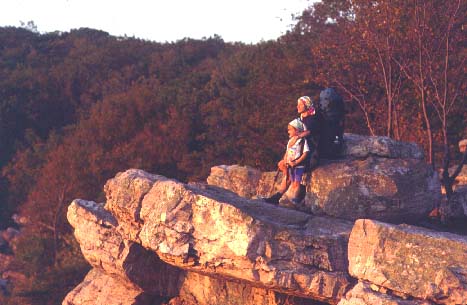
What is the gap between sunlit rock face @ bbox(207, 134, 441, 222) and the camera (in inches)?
388

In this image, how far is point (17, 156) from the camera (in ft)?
106

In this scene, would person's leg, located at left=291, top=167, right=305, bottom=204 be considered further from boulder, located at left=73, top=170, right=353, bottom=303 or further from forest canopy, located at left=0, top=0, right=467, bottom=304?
forest canopy, located at left=0, top=0, right=467, bottom=304

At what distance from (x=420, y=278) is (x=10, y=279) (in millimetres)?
17615

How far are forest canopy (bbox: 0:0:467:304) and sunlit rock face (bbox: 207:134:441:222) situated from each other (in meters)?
3.87

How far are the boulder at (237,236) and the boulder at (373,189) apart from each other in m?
0.64

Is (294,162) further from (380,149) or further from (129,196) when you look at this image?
(129,196)

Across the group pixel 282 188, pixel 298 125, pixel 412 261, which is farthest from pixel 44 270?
pixel 412 261

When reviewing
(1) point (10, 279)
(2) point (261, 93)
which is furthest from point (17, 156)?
(2) point (261, 93)

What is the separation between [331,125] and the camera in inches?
420

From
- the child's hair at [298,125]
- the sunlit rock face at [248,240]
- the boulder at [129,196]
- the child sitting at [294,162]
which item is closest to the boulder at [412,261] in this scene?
the sunlit rock face at [248,240]

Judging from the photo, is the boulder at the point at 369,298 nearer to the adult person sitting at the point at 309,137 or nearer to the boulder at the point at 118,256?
the adult person sitting at the point at 309,137

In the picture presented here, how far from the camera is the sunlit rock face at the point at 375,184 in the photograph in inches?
388

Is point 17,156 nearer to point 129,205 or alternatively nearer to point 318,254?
point 129,205

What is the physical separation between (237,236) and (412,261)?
8.34 feet
